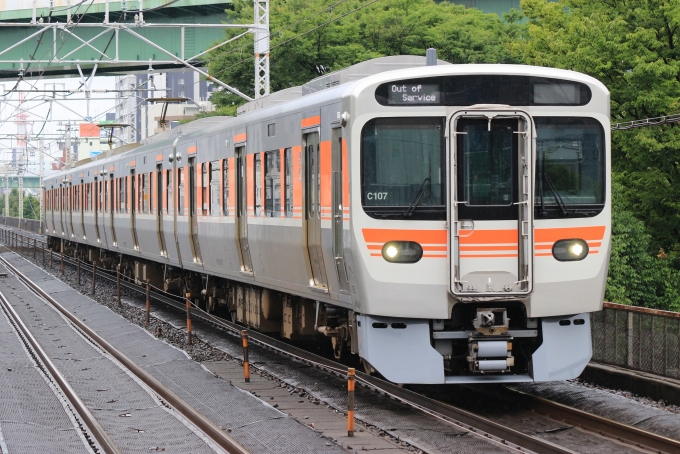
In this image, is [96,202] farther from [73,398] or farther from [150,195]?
[73,398]

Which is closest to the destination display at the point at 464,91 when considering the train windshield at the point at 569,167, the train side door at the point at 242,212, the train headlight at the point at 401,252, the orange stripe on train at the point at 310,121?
the train windshield at the point at 569,167

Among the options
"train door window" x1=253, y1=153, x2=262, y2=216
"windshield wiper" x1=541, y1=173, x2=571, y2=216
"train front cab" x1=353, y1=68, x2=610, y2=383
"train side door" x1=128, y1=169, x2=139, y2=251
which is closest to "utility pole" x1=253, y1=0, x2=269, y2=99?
"train side door" x1=128, y1=169, x2=139, y2=251

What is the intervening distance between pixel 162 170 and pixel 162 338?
4.91 m

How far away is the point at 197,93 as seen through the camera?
124250 mm

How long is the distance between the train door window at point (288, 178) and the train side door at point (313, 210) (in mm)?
521

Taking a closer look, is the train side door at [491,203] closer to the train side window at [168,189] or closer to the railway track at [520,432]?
the railway track at [520,432]

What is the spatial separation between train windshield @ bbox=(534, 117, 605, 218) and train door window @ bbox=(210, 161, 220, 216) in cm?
735

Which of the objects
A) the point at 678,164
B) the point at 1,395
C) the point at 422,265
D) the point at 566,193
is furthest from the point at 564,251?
the point at 678,164

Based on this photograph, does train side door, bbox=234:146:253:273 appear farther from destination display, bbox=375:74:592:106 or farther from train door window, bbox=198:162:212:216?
destination display, bbox=375:74:592:106

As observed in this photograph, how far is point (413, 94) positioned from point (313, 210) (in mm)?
2290

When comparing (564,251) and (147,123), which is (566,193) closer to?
(564,251)

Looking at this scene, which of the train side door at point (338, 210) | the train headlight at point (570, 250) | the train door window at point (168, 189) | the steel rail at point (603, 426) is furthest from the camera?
the train door window at point (168, 189)

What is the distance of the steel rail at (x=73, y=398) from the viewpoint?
9.70m

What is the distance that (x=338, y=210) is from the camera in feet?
36.0
